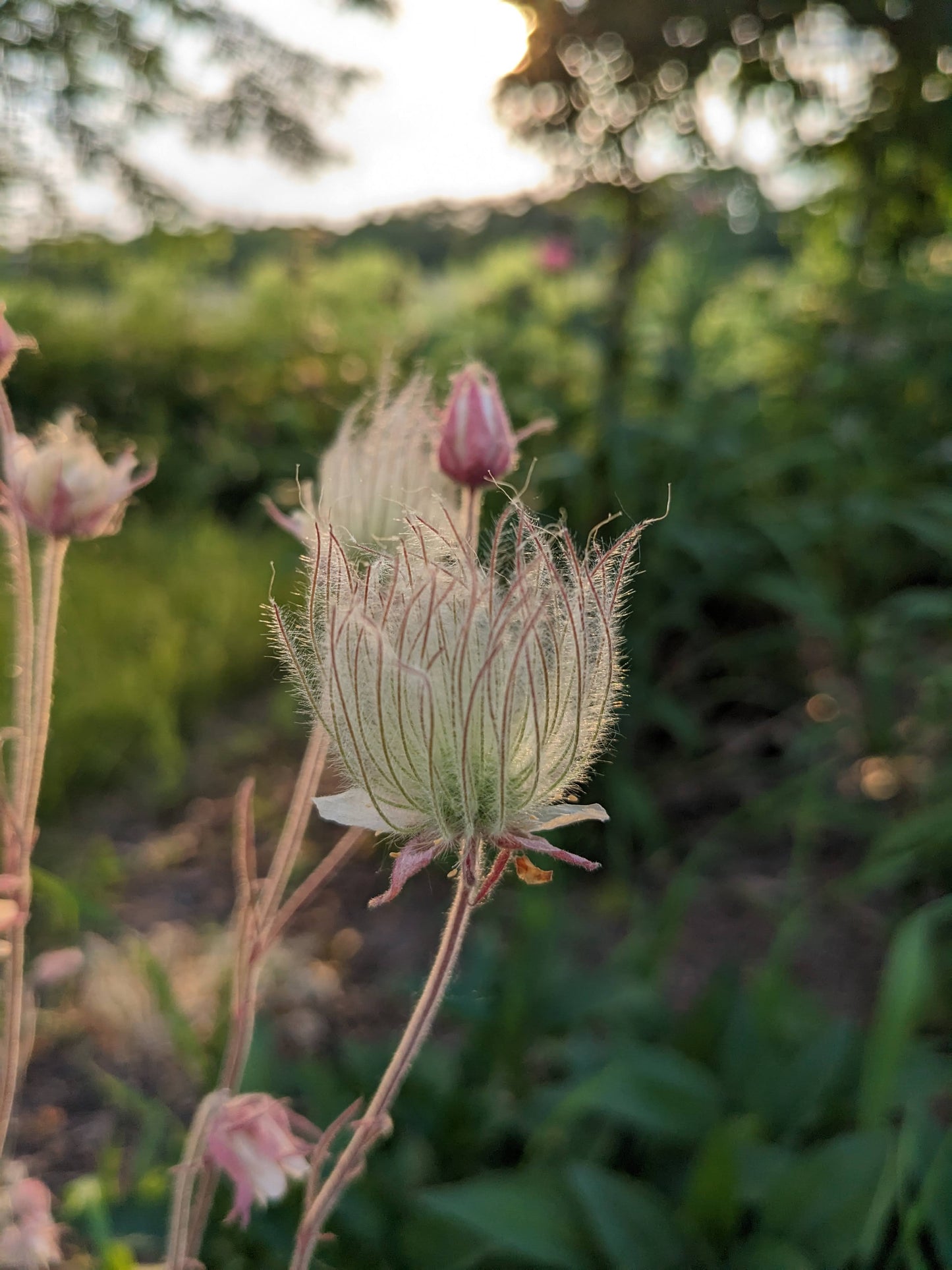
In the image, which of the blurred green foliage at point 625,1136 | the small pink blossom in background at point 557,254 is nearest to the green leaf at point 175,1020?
the blurred green foliage at point 625,1136

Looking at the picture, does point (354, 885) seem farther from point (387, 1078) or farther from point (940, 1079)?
point (387, 1078)

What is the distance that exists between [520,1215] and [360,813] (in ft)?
2.53

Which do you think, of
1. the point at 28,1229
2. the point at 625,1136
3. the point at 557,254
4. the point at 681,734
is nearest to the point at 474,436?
the point at 28,1229

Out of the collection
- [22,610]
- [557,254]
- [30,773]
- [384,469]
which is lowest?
[30,773]

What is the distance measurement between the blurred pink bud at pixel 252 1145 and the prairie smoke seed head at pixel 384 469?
0.39 metres

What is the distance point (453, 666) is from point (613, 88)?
2953 mm

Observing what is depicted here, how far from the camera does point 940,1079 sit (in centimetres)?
129

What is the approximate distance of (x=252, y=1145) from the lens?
59 cm

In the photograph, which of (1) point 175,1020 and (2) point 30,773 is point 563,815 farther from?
(1) point 175,1020

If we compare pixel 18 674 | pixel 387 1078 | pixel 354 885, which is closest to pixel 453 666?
pixel 387 1078

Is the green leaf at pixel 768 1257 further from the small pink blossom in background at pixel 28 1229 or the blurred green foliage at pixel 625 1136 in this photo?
the small pink blossom in background at pixel 28 1229

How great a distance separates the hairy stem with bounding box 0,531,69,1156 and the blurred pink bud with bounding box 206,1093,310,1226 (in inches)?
7.2

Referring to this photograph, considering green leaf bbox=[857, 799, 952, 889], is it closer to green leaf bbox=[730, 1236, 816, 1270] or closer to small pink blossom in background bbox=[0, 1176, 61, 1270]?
green leaf bbox=[730, 1236, 816, 1270]

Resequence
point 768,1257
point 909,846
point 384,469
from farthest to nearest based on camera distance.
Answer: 1. point 909,846
2. point 768,1257
3. point 384,469
